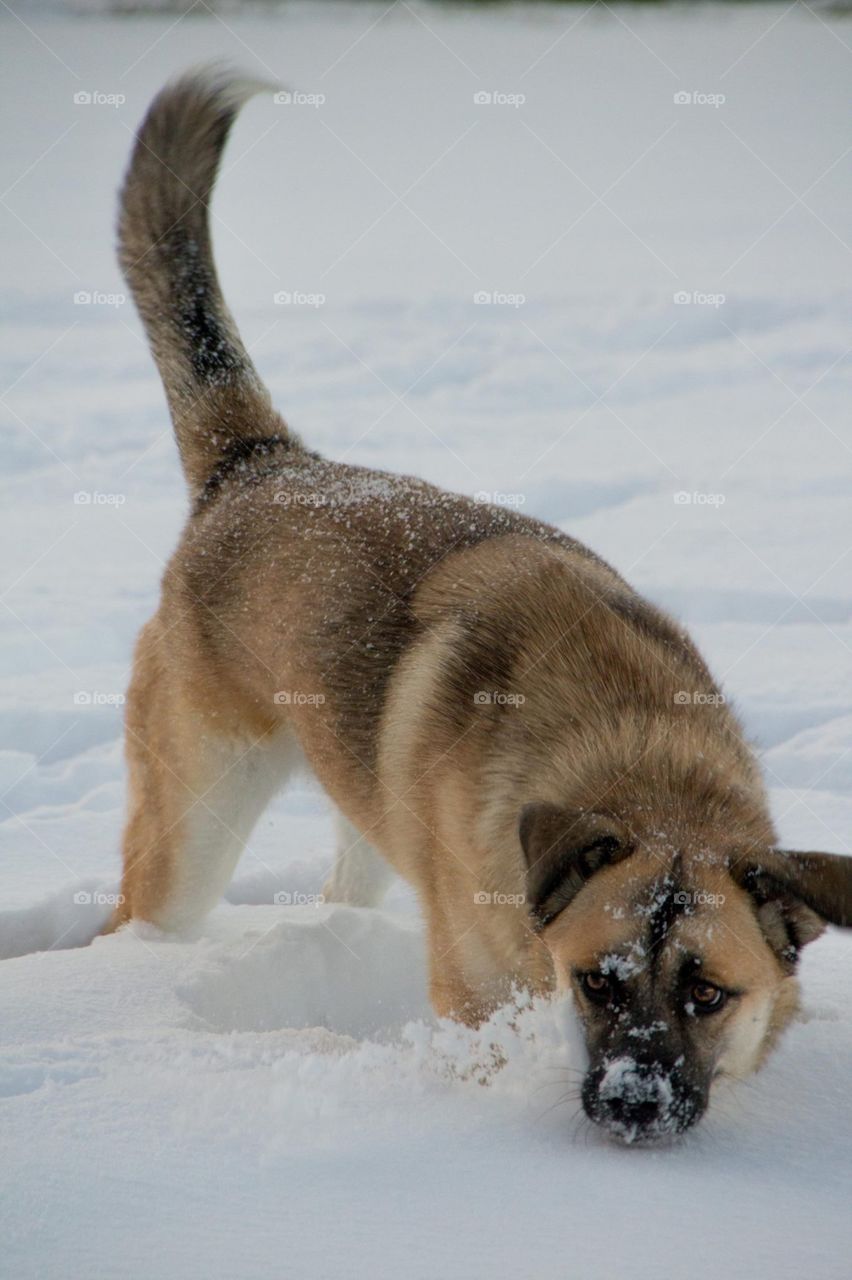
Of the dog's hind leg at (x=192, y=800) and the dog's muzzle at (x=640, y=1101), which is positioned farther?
the dog's hind leg at (x=192, y=800)

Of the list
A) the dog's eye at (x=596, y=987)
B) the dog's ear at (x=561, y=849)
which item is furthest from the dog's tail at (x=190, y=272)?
the dog's eye at (x=596, y=987)

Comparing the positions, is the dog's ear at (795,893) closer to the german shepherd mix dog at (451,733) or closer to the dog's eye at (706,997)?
the german shepherd mix dog at (451,733)

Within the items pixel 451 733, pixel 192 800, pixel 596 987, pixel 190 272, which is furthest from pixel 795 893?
pixel 190 272

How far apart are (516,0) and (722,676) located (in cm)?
914

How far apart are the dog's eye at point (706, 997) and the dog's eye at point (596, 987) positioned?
176mm

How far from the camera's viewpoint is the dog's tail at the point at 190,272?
14.3 feet

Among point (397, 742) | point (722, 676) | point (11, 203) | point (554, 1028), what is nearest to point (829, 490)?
point (722, 676)

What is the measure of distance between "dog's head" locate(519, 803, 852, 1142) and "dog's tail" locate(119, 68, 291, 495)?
7.53 feet

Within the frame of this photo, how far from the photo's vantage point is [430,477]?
8234 millimetres

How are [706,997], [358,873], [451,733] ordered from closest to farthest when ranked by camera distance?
[706,997]
[451,733]
[358,873]

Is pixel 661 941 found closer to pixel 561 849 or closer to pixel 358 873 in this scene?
pixel 561 849

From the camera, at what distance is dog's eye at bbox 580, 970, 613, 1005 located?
8.42 feet

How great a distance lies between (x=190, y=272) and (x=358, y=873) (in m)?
2.34

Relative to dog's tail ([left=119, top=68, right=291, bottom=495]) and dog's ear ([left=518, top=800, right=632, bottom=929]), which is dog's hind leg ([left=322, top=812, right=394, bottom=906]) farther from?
dog's ear ([left=518, top=800, right=632, bottom=929])
